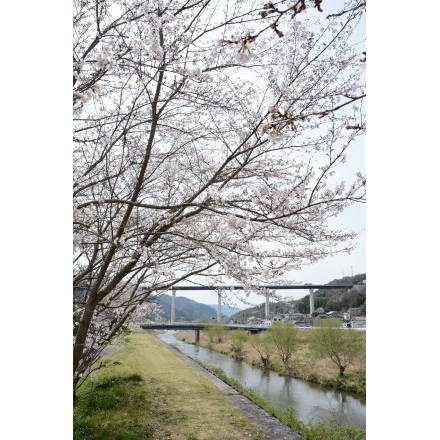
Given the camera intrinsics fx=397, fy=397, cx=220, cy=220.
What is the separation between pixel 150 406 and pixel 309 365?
146 cm

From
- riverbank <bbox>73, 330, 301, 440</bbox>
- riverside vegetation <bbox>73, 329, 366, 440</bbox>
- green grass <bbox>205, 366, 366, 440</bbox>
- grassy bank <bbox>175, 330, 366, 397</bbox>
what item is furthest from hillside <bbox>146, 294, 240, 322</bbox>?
green grass <bbox>205, 366, 366, 440</bbox>

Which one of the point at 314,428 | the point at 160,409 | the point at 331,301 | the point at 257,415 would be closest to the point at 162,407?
the point at 160,409

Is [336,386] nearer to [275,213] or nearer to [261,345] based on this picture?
[261,345]

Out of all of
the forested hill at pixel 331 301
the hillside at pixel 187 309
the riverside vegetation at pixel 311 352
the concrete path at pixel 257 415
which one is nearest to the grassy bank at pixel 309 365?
the riverside vegetation at pixel 311 352

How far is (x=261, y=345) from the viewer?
379cm

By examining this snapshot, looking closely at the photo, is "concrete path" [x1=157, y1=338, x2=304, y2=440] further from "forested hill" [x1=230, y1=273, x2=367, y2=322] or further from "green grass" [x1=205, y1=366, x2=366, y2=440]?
"forested hill" [x1=230, y1=273, x2=367, y2=322]

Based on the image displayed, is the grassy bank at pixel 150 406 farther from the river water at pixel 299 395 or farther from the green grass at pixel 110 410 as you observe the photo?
the river water at pixel 299 395

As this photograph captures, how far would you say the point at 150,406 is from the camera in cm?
338

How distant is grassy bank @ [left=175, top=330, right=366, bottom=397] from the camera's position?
300 centimetres

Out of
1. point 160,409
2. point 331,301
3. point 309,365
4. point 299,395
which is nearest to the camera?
point 331,301

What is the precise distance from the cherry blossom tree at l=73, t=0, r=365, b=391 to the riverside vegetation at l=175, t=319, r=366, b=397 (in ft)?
3.22

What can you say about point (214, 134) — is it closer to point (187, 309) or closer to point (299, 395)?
point (187, 309)
